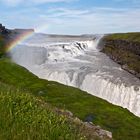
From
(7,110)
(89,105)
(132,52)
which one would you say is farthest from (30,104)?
(132,52)

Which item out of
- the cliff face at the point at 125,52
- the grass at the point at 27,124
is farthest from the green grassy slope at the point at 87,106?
the cliff face at the point at 125,52

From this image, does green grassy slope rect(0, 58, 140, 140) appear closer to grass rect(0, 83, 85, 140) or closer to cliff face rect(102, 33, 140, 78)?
grass rect(0, 83, 85, 140)

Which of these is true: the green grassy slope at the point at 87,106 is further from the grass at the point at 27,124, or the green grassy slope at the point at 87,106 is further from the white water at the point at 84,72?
the white water at the point at 84,72

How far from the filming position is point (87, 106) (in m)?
44.5

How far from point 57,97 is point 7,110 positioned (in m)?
32.7

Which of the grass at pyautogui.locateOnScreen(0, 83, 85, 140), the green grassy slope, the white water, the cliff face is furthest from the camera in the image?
the cliff face

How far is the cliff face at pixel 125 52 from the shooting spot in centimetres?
9912

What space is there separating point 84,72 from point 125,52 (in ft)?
130

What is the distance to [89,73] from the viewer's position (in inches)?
3268

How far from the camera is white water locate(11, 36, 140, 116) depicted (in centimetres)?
7100

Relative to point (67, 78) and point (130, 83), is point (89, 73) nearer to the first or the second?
point (67, 78)

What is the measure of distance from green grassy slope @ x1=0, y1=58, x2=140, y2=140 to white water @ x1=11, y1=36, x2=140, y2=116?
60.3 feet

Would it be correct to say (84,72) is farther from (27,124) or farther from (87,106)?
(27,124)

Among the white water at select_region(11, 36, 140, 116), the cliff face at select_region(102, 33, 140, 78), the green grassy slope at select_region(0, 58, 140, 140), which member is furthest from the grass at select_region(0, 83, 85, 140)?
the cliff face at select_region(102, 33, 140, 78)
